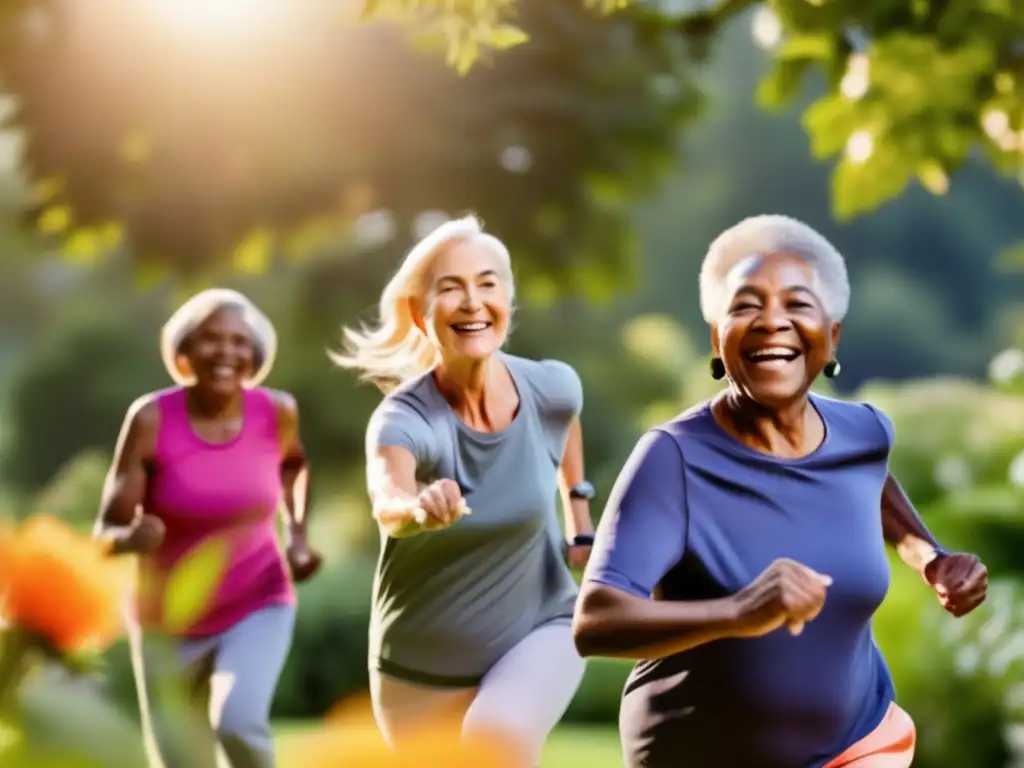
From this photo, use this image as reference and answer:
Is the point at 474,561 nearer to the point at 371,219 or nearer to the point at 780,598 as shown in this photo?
the point at 780,598

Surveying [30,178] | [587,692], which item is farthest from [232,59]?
[587,692]

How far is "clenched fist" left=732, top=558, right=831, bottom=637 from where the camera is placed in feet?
6.10

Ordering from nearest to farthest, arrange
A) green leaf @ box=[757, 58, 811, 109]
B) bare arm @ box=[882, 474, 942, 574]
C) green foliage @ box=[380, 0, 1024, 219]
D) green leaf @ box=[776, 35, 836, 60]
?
bare arm @ box=[882, 474, 942, 574] → green foliage @ box=[380, 0, 1024, 219] → green leaf @ box=[776, 35, 836, 60] → green leaf @ box=[757, 58, 811, 109]

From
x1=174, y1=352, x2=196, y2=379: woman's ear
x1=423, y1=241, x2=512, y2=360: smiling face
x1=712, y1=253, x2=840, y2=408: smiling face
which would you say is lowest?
x1=712, y1=253, x2=840, y2=408: smiling face

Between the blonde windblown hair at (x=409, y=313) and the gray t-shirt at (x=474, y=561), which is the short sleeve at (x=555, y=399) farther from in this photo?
the blonde windblown hair at (x=409, y=313)

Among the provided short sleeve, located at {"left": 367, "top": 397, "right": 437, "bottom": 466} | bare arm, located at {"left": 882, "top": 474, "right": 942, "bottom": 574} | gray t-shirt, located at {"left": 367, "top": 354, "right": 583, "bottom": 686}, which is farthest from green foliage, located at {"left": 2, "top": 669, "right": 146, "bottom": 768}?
gray t-shirt, located at {"left": 367, "top": 354, "right": 583, "bottom": 686}

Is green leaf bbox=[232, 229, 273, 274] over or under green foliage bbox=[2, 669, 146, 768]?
over

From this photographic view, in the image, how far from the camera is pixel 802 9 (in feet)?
12.2

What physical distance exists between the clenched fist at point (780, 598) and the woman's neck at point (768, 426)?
1.07 ft

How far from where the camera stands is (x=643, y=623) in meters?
2.03

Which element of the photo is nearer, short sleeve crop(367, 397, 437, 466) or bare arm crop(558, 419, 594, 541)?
short sleeve crop(367, 397, 437, 466)

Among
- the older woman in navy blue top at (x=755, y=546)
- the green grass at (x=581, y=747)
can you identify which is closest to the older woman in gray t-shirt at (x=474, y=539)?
the older woman in navy blue top at (x=755, y=546)

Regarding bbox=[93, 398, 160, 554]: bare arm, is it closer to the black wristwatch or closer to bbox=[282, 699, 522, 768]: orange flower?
the black wristwatch

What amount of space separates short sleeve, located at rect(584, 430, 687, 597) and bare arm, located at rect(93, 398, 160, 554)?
86.5 inches
